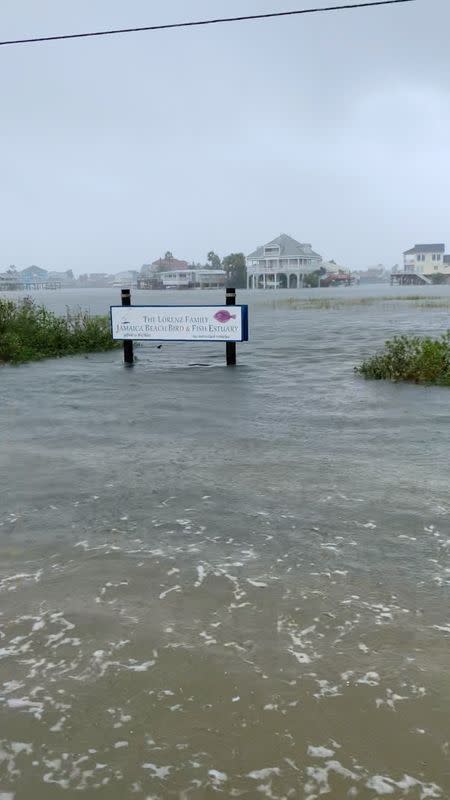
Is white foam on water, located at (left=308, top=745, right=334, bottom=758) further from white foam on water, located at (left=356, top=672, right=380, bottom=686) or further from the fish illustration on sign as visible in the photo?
the fish illustration on sign

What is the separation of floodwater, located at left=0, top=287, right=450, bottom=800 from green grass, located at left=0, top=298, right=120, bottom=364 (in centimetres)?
1011

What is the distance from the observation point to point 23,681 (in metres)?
3.70

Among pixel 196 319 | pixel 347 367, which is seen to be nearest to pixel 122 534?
pixel 196 319

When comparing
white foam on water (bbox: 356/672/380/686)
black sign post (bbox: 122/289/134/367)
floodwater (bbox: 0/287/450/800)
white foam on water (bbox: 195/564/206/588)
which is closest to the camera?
floodwater (bbox: 0/287/450/800)

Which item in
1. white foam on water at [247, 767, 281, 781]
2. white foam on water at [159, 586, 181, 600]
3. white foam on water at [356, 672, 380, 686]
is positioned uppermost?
white foam on water at [159, 586, 181, 600]

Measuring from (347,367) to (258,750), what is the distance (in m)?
15.1

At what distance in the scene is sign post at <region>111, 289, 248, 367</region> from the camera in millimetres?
16734

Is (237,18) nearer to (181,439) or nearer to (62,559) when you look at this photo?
(181,439)

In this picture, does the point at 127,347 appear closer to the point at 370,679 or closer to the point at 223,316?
the point at 223,316

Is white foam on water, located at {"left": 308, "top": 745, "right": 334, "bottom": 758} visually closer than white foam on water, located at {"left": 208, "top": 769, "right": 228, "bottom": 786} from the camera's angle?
No

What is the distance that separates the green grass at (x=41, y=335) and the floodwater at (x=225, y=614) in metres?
10.1

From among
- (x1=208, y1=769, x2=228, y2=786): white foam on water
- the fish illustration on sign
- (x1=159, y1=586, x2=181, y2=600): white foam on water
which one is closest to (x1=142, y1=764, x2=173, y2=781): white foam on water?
(x1=208, y1=769, x2=228, y2=786): white foam on water

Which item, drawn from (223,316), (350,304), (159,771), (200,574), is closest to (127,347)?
(223,316)

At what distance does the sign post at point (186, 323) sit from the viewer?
659 inches
